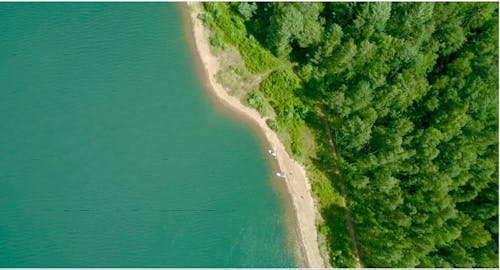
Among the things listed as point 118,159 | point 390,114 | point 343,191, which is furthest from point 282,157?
point 118,159

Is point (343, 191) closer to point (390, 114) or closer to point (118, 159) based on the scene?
point (390, 114)

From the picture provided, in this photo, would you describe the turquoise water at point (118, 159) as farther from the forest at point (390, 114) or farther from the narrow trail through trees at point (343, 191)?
the narrow trail through trees at point (343, 191)

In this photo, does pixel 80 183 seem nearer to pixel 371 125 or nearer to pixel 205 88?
pixel 205 88

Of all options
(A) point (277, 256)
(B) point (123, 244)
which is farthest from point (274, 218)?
(B) point (123, 244)

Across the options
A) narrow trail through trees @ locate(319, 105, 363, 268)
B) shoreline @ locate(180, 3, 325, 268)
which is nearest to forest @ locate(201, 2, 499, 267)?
narrow trail through trees @ locate(319, 105, 363, 268)

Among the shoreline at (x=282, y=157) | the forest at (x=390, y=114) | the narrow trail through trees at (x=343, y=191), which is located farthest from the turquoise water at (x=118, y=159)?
the narrow trail through trees at (x=343, y=191)

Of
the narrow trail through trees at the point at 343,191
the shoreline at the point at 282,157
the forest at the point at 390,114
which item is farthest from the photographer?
the shoreline at the point at 282,157
